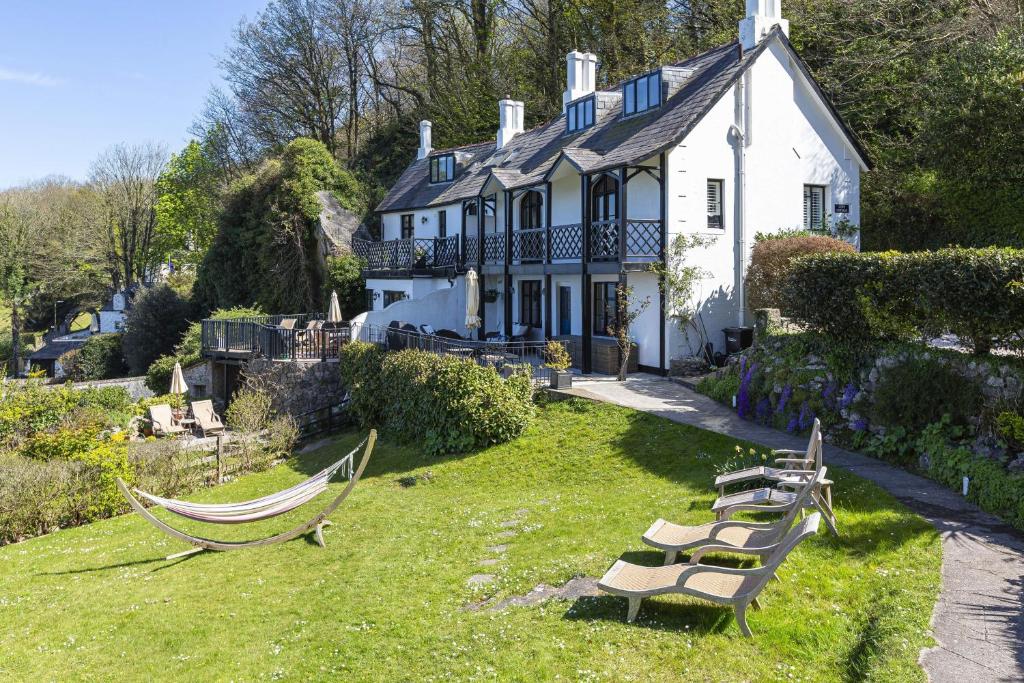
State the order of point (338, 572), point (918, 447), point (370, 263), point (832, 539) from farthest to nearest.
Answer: point (370, 263) < point (918, 447) < point (338, 572) < point (832, 539)

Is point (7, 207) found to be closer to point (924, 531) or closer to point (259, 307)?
point (259, 307)

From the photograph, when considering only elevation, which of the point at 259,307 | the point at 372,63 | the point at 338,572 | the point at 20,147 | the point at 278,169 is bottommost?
the point at 338,572

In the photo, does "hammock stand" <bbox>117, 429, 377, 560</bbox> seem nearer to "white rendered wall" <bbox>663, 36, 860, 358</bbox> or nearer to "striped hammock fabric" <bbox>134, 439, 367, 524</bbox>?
"striped hammock fabric" <bbox>134, 439, 367, 524</bbox>

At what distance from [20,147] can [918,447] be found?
5413 cm

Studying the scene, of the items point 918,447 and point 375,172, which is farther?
point 375,172

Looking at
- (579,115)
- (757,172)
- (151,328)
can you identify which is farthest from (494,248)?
(151,328)

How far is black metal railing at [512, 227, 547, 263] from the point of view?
2475 cm

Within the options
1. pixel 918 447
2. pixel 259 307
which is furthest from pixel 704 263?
pixel 259 307

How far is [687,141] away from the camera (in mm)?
21078

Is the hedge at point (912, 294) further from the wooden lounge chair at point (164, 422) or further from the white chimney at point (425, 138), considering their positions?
the white chimney at point (425, 138)

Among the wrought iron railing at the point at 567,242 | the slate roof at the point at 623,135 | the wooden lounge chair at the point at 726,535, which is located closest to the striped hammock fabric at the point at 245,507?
the wooden lounge chair at the point at 726,535

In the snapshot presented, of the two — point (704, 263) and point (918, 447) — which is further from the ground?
point (704, 263)

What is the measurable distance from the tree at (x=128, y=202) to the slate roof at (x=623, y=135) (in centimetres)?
3460

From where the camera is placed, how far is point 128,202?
57906 millimetres
